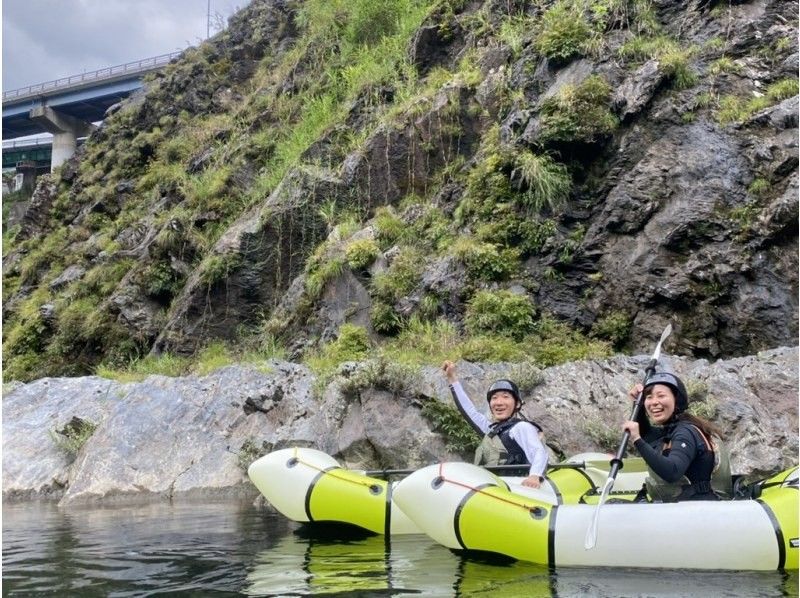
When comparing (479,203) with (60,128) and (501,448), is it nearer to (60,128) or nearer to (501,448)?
(501,448)

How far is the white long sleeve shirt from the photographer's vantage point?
5.49m

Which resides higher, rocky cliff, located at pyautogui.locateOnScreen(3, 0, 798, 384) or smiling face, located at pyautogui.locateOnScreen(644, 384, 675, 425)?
rocky cliff, located at pyautogui.locateOnScreen(3, 0, 798, 384)

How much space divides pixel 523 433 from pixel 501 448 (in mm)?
384

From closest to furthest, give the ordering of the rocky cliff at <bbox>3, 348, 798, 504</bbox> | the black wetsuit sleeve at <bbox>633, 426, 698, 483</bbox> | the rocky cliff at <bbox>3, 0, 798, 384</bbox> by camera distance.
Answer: the black wetsuit sleeve at <bbox>633, 426, 698, 483</bbox> < the rocky cliff at <bbox>3, 348, 798, 504</bbox> < the rocky cliff at <bbox>3, 0, 798, 384</bbox>

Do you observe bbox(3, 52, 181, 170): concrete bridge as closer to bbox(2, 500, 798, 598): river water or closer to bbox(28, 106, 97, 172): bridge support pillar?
bbox(28, 106, 97, 172): bridge support pillar

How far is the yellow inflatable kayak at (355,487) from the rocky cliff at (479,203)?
293 cm

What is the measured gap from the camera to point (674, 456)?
171 inches

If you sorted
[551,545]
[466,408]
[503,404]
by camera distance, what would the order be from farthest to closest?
[466,408] → [503,404] → [551,545]

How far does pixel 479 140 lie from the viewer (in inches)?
497

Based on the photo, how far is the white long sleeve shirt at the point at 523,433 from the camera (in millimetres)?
5492

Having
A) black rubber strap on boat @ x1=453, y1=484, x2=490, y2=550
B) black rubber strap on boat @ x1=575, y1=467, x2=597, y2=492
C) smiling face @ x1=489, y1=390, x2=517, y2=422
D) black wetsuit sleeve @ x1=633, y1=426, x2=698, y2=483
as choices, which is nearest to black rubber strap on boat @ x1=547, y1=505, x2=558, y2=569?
black rubber strap on boat @ x1=453, y1=484, x2=490, y2=550

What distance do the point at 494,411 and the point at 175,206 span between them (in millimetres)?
12568

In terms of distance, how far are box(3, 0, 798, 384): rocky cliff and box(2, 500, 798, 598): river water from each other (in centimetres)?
402

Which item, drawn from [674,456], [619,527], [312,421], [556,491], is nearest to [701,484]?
[674,456]
